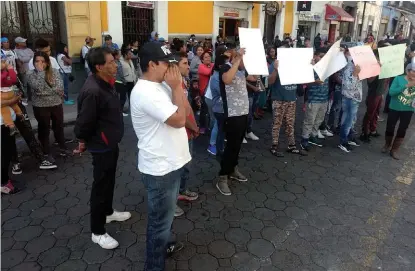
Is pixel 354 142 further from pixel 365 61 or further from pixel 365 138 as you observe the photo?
pixel 365 61

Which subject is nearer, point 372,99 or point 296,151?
point 296,151

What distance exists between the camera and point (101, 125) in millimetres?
2758

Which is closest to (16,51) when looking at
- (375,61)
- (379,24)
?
(375,61)

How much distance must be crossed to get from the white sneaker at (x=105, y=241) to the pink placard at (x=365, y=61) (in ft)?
14.2

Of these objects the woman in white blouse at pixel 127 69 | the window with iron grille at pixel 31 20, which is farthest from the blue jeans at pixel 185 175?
the window with iron grille at pixel 31 20

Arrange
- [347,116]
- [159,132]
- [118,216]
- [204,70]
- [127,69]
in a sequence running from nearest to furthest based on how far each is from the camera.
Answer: [159,132] < [118,216] < [347,116] < [204,70] < [127,69]

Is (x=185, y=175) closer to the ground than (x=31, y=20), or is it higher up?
closer to the ground

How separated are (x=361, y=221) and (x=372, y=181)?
1.21 metres

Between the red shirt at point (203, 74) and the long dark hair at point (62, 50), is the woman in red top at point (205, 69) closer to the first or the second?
the red shirt at point (203, 74)

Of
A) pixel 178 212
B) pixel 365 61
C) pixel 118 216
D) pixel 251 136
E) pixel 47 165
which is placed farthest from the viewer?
pixel 251 136

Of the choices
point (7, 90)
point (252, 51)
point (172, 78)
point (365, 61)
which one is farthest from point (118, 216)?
point (365, 61)

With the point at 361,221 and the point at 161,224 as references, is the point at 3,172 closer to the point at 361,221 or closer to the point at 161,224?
the point at 161,224

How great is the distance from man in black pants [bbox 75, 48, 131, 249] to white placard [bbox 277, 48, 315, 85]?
269cm

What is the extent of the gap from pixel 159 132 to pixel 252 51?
84.4 inches
